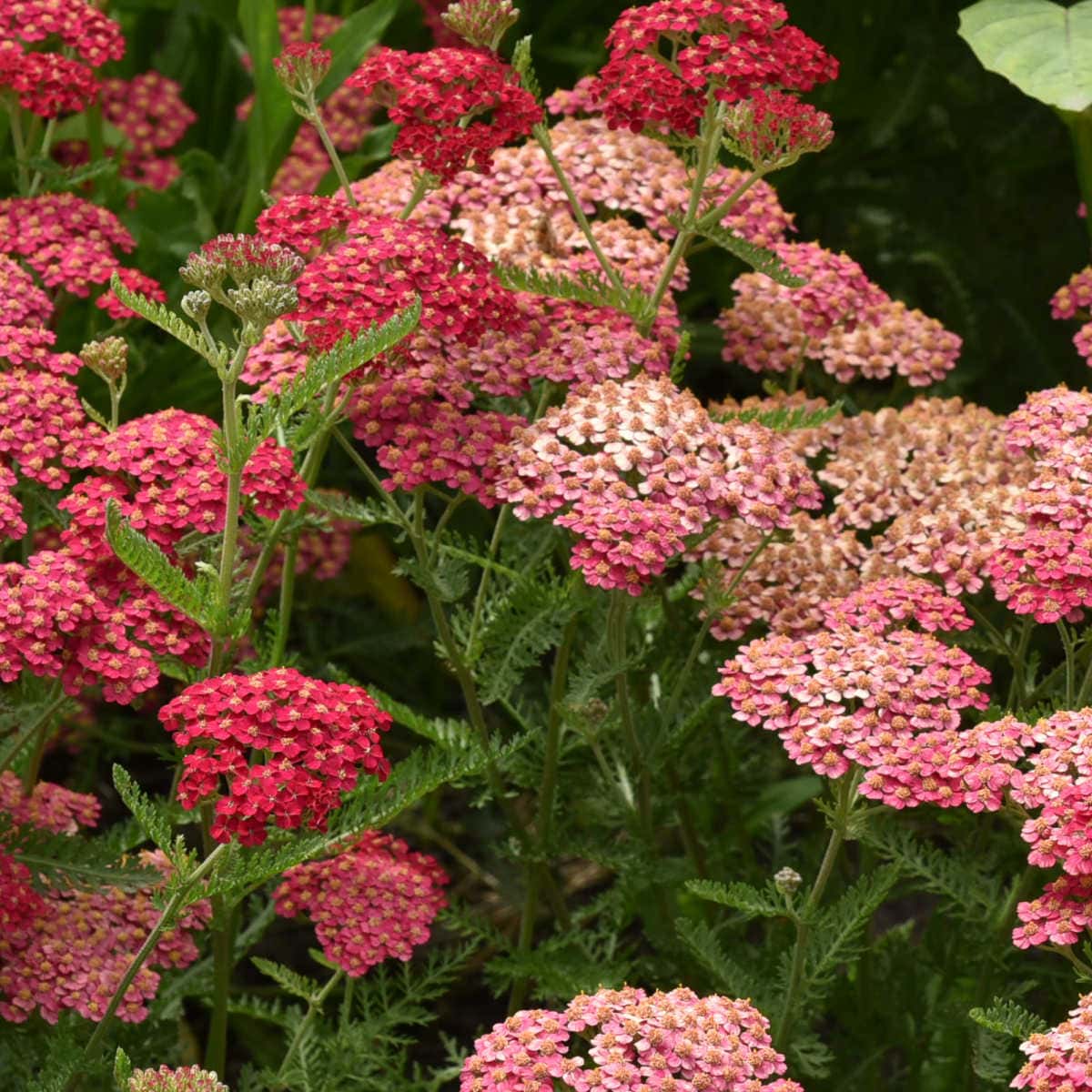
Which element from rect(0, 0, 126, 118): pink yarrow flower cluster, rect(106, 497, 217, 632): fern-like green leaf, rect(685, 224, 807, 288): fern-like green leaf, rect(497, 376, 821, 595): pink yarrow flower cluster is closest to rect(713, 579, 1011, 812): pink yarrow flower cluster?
rect(497, 376, 821, 595): pink yarrow flower cluster

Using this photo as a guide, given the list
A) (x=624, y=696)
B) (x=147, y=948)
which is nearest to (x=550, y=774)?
(x=624, y=696)

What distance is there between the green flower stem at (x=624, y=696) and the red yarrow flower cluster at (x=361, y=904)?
0.38 metres

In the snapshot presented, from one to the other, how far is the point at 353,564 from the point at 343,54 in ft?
4.11

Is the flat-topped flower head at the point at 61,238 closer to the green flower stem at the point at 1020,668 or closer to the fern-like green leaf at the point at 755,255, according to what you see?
the fern-like green leaf at the point at 755,255

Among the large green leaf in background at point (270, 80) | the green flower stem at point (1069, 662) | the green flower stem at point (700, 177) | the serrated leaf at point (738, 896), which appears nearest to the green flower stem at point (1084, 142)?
the green flower stem at point (700, 177)

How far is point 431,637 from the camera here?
4477 millimetres

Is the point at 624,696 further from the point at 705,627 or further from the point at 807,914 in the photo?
the point at 807,914

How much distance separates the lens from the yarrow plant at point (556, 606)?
2744mm

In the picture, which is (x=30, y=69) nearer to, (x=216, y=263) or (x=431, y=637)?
(x=216, y=263)

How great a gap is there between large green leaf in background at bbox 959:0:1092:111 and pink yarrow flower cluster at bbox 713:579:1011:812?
108cm

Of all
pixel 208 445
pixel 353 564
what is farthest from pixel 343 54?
pixel 208 445

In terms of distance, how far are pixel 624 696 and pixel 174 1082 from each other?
1.09 meters

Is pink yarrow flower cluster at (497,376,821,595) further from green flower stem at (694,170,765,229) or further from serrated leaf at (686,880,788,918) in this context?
serrated leaf at (686,880,788,918)

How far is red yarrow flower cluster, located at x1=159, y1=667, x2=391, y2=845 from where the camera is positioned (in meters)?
2.57
